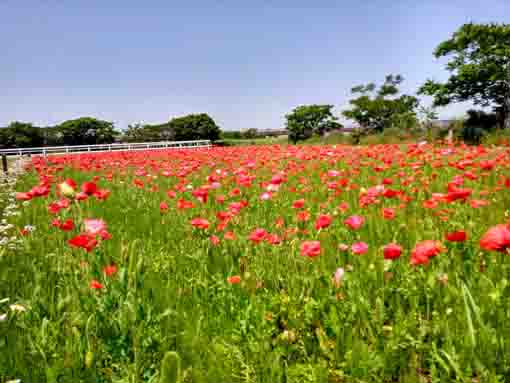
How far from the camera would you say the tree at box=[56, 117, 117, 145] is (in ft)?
274

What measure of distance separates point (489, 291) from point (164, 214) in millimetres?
3348

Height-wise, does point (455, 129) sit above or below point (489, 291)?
above

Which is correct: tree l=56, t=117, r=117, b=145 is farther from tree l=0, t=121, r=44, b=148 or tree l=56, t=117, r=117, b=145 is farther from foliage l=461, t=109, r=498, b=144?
foliage l=461, t=109, r=498, b=144

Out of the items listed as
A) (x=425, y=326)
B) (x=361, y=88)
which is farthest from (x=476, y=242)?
(x=361, y=88)

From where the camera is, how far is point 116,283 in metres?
1.70

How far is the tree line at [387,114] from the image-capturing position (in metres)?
19.1

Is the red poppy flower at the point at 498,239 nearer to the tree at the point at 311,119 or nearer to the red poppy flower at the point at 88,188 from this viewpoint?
the red poppy flower at the point at 88,188

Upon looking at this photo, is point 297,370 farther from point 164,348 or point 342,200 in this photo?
point 342,200

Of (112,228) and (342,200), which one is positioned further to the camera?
(342,200)

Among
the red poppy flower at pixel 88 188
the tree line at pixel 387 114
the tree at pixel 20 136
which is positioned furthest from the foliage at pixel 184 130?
the red poppy flower at pixel 88 188

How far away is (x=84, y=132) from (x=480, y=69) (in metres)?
84.8

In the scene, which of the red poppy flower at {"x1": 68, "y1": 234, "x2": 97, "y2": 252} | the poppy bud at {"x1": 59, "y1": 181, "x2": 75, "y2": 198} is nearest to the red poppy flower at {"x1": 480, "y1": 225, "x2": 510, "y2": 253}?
the red poppy flower at {"x1": 68, "y1": 234, "x2": 97, "y2": 252}

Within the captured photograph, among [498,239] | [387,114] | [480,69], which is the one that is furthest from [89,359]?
[387,114]

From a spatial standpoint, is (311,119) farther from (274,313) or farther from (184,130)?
(274,313)
